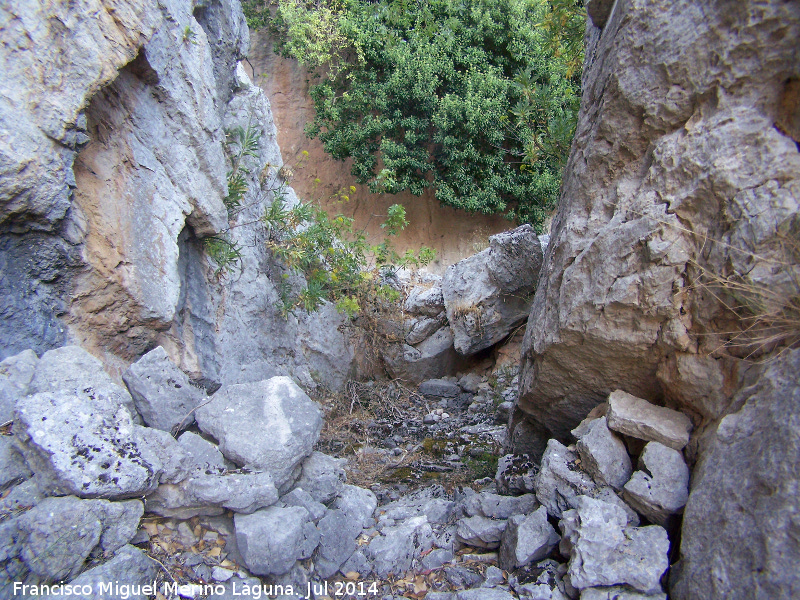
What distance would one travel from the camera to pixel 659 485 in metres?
2.57

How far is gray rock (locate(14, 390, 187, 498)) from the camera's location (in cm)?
249

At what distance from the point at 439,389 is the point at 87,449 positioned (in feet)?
16.5

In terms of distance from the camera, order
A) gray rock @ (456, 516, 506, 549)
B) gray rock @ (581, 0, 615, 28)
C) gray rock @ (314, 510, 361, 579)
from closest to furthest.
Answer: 1. gray rock @ (314, 510, 361, 579)
2. gray rock @ (456, 516, 506, 549)
3. gray rock @ (581, 0, 615, 28)

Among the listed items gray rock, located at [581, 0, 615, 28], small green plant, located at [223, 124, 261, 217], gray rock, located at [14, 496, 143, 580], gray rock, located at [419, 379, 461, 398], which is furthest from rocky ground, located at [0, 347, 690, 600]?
gray rock, located at [419, 379, 461, 398]

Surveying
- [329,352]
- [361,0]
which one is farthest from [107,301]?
[361,0]

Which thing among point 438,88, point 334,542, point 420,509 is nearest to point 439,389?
point 420,509

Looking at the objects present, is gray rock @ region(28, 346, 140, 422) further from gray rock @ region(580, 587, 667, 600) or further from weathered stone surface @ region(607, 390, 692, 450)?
weathered stone surface @ region(607, 390, 692, 450)

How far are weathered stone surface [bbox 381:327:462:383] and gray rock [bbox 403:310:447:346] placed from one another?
0.21ft

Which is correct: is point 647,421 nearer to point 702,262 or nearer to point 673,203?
point 702,262

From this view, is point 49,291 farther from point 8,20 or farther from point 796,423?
point 796,423

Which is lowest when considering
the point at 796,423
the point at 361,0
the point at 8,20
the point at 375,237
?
the point at 796,423

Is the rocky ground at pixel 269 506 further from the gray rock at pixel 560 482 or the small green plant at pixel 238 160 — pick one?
the small green plant at pixel 238 160

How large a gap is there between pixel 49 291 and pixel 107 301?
36 centimetres

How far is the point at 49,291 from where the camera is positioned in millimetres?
3219
